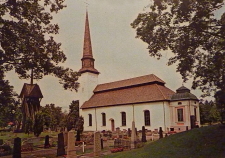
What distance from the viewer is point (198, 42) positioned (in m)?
10.3

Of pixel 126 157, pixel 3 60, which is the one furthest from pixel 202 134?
pixel 3 60

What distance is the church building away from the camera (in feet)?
96.3

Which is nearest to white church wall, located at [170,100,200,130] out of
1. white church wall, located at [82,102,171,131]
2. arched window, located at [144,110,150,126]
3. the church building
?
the church building

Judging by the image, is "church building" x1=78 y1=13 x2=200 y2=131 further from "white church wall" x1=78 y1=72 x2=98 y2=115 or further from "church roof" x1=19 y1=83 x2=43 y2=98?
"church roof" x1=19 y1=83 x2=43 y2=98

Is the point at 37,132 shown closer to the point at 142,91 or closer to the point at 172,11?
the point at 142,91

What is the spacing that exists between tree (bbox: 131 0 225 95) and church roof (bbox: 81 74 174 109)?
61.3 ft

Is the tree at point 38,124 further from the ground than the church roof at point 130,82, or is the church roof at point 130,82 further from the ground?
the church roof at point 130,82

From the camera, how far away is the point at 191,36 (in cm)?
1025

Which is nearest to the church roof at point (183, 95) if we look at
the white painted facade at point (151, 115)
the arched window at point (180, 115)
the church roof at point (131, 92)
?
the white painted facade at point (151, 115)

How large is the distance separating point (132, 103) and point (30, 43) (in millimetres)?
24690

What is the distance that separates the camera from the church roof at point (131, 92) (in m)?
31.8

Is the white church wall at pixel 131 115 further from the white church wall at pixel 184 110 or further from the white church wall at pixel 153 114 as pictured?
the white church wall at pixel 184 110

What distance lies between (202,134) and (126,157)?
4550 mm

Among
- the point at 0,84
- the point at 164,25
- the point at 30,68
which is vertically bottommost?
the point at 0,84
